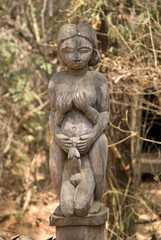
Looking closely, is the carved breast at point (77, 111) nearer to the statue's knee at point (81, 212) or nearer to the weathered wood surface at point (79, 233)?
the statue's knee at point (81, 212)

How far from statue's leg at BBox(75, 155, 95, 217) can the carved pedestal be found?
0.27 ft

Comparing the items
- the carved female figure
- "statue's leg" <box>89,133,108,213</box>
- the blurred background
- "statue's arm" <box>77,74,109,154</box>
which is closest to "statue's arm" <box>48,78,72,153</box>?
the carved female figure

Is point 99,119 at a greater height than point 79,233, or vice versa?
point 99,119

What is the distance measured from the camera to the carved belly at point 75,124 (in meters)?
3.11

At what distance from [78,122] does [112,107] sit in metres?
2.46

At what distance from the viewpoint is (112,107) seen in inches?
218

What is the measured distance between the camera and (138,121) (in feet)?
19.4

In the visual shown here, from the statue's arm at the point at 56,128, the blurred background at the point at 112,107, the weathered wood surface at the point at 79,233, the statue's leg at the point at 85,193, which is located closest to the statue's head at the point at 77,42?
the statue's arm at the point at 56,128

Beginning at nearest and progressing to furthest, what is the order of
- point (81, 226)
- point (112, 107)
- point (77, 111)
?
1. point (81, 226)
2. point (77, 111)
3. point (112, 107)

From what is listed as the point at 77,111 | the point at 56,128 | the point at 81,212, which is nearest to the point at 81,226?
the point at 81,212

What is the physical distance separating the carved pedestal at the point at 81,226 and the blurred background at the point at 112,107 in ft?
5.01

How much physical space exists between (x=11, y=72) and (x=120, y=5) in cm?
270

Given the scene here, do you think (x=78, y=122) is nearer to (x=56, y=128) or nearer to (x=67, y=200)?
(x=56, y=128)

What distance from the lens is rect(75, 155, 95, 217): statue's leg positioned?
293 centimetres
